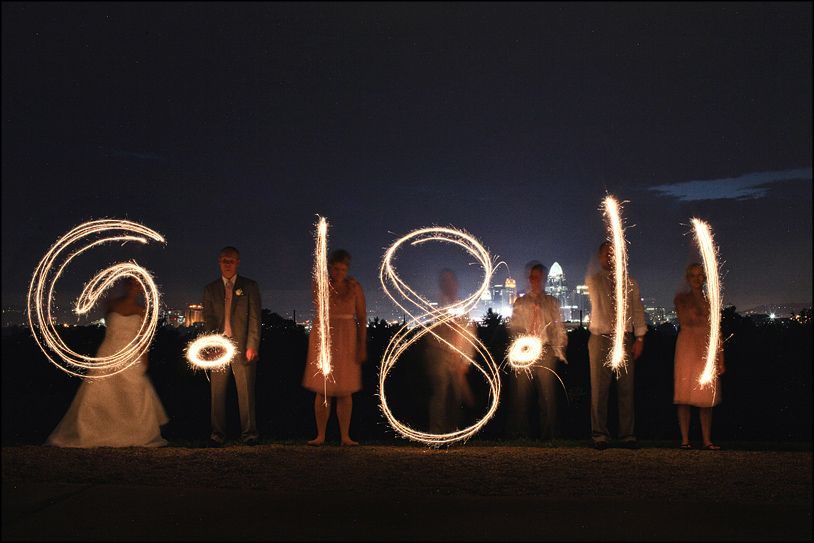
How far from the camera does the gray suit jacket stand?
34.0 feet

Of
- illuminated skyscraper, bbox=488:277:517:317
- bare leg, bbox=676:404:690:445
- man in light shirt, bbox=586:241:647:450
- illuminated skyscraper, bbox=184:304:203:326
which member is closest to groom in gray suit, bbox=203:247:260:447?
illuminated skyscraper, bbox=184:304:203:326

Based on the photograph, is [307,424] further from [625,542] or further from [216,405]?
[625,542]

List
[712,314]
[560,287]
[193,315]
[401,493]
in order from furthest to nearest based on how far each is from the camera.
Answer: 1. [560,287]
2. [193,315]
3. [712,314]
4. [401,493]

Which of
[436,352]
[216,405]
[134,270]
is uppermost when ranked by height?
[134,270]

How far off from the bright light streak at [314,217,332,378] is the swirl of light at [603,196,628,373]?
3339 millimetres

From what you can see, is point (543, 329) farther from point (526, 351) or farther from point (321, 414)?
point (321, 414)

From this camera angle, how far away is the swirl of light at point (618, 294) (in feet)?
32.7

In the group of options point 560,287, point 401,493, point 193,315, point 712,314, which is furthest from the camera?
point 560,287

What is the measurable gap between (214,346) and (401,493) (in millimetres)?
4052

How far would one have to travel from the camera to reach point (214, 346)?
1041 cm

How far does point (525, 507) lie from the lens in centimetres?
666

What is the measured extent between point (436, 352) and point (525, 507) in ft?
13.2

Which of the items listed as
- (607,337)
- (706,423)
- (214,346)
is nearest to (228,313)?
(214,346)

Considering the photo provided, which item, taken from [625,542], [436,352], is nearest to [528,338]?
[436,352]
